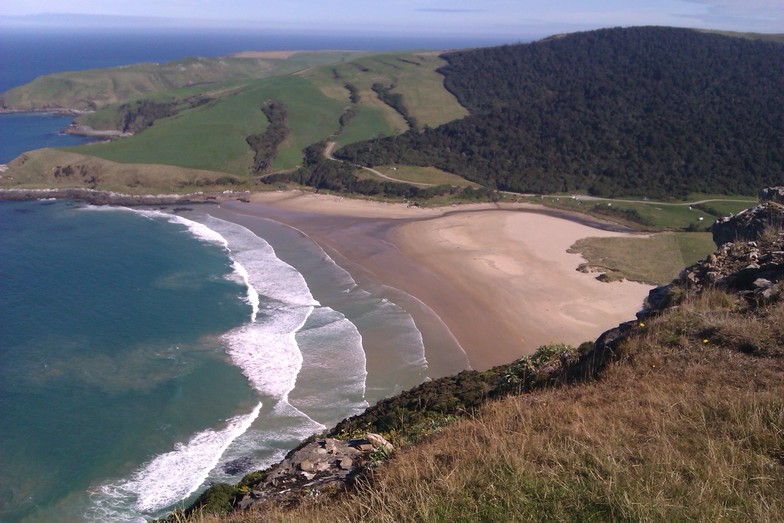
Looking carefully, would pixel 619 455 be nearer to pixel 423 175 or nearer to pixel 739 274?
pixel 739 274

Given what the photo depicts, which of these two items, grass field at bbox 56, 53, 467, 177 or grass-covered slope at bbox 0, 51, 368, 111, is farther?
grass-covered slope at bbox 0, 51, 368, 111

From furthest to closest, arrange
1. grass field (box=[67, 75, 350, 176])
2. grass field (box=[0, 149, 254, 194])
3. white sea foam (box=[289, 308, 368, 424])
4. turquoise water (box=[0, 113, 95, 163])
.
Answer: turquoise water (box=[0, 113, 95, 163]) → grass field (box=[67, 75, 350, 176]) → grass field (box=[0, 149, 254, 194]) → white sea foam (box=[289, 308, 368, 424])

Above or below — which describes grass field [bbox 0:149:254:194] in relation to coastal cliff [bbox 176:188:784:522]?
below

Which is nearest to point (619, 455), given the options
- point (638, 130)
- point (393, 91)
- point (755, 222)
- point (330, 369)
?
point (755, 222)

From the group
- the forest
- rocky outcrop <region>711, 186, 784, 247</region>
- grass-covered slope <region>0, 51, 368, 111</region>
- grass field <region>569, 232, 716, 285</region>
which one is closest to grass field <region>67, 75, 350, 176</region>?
the forest

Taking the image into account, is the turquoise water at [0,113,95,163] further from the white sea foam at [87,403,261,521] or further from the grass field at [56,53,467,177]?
the white sea foam at [87,403,261,521]

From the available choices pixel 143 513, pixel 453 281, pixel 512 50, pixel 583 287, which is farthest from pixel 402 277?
pixel 512 50

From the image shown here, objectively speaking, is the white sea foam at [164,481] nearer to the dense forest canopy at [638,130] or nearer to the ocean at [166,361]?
the ocean at [166,361]
